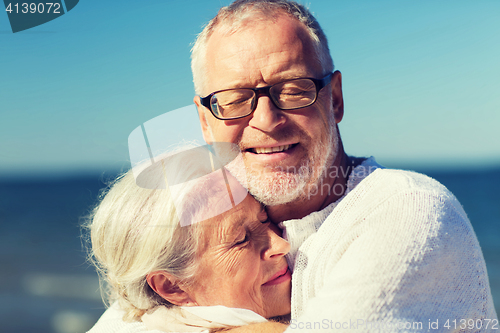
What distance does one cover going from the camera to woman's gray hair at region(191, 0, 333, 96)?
1.98m

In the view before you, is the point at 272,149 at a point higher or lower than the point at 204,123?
lower

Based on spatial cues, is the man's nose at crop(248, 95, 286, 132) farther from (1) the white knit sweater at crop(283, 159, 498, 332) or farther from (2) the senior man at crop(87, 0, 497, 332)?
(1) the white knit sweater at crop(283, 159, 498, 332)

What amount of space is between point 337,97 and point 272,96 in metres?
0.52

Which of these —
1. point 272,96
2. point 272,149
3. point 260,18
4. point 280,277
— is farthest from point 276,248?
point 260,18

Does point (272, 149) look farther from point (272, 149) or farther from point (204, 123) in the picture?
point (204, 123)

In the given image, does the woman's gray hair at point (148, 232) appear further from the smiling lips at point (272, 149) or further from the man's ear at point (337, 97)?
the man's ear at point (337, 97)

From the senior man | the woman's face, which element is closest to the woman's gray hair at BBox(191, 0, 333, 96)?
the senior man

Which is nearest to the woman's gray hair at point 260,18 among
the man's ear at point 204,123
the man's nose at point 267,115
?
the man's ear at point 204,123

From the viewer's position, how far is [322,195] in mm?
2053

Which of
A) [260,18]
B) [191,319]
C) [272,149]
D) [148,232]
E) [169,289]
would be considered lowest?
[191,319]

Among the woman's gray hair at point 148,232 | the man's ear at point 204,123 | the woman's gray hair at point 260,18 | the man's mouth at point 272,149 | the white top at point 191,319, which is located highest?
the woman's gray hair at point 260,18

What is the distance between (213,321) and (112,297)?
3.28 feet

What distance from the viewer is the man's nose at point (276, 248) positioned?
1.78 m

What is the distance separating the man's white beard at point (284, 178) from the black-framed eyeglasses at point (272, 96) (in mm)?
239
